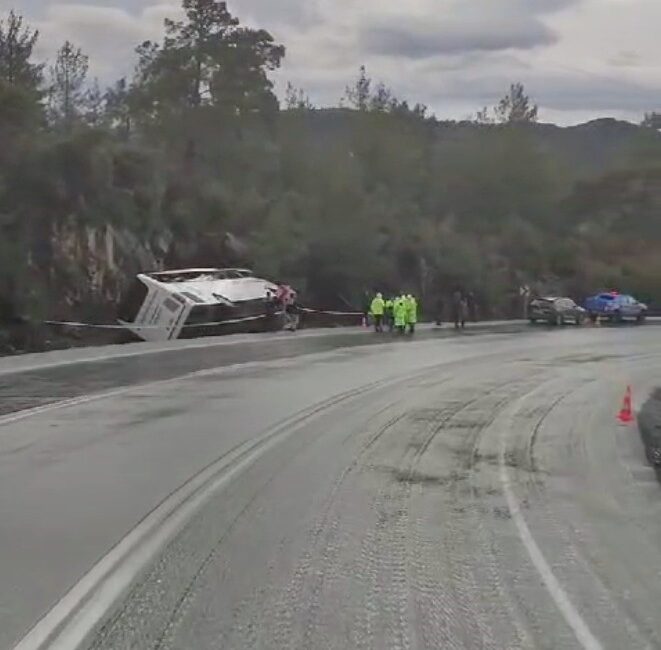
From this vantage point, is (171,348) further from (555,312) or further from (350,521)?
(555,312)

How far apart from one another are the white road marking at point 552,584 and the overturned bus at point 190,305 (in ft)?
92.6

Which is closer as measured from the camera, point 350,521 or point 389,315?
point 350,521

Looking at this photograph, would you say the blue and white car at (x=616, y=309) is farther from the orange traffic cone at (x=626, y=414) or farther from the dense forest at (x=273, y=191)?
the orange traffic cone at (x=626, y=414)

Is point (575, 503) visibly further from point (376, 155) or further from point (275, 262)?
point (376, 155)

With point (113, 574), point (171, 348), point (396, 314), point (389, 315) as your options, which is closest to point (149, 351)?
point (171, 348)

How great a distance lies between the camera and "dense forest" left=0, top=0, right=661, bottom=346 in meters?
41.0

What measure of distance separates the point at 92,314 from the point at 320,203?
65.3 feet

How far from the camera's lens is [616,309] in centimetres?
5991

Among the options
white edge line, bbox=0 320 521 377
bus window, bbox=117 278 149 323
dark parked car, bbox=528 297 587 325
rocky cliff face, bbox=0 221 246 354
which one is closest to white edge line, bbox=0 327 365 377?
white edge line, bbox=0 320 521 377

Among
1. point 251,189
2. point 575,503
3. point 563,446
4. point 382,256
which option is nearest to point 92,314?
point 251,189

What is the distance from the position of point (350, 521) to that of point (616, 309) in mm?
51958

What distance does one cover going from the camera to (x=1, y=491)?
35.2 feet

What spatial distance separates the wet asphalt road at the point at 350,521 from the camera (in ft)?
22.4

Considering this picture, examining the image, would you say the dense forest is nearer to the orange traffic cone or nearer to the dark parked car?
the dark parked car
